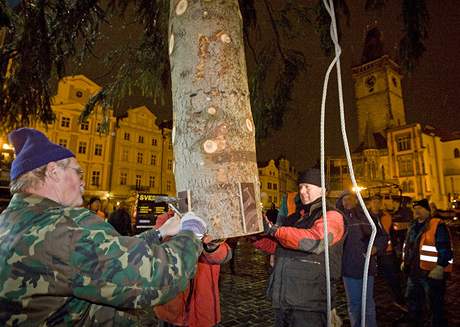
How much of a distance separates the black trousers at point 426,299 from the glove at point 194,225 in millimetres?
4662

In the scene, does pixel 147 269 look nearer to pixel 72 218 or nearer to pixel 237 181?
pixel 72 218

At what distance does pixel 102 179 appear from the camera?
1344 inches

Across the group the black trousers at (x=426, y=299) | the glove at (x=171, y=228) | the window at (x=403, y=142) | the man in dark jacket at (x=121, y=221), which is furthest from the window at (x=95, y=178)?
the window at (x=403, y=142)

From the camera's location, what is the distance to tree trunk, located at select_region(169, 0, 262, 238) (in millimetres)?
1463

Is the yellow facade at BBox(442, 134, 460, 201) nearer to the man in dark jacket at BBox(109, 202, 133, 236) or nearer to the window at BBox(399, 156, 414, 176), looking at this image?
the window at BBox(399, 156, 414, 176)

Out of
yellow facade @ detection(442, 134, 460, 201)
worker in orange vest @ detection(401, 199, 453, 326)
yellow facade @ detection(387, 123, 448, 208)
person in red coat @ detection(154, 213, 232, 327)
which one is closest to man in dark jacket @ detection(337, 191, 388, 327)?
worker in orange vest @ detection(401, 199, 453, 326)

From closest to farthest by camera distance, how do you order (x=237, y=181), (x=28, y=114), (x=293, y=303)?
(x=237, y=181), (x=293, y=303), (x=28, y=114)

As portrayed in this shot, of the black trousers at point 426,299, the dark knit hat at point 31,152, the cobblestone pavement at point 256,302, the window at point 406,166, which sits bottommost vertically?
the cobblestone pavement at point 256,302

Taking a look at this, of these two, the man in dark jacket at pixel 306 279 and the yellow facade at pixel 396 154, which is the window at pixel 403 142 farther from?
the man in dark jacket at pixel 306 279

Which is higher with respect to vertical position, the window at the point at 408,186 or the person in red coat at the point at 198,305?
the window at the point at 408,186

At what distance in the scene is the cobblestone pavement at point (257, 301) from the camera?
4863mm

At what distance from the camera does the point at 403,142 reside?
44.6 m

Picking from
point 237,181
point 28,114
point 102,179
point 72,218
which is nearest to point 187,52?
point 237,181

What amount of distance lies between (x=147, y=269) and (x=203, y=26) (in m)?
1.30
